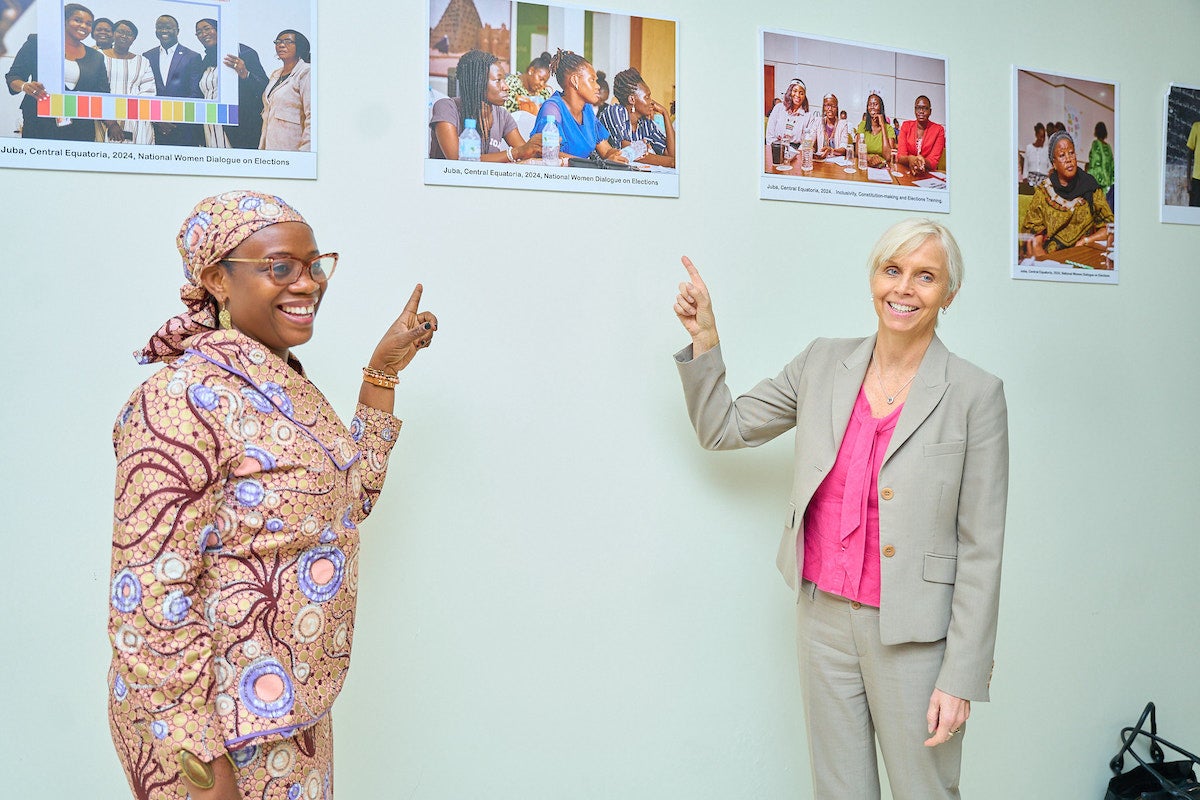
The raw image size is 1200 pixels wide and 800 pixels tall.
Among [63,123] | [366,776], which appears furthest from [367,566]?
[63,123]

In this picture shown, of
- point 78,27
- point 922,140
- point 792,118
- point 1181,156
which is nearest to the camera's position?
point 78,27

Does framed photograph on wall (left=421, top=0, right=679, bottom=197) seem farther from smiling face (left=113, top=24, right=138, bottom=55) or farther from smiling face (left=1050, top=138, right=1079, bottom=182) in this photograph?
smiling face (left=1050, top=138, right=1079, bottom=182)

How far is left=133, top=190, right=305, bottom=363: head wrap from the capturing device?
1349mm

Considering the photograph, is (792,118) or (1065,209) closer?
(792,118)

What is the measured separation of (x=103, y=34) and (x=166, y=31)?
12 cm

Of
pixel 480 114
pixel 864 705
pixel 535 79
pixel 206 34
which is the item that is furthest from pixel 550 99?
pixel 864 705

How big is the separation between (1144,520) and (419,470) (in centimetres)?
227

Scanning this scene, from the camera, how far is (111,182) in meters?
1.92

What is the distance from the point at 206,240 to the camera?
4.42 ft

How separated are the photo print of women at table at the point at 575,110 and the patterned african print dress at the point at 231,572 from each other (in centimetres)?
105

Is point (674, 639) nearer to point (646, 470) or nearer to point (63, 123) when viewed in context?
point (646, 470)

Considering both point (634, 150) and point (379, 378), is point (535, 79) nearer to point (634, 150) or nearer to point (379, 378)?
point (634, 150)

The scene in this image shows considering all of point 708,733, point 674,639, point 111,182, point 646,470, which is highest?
point 111,182

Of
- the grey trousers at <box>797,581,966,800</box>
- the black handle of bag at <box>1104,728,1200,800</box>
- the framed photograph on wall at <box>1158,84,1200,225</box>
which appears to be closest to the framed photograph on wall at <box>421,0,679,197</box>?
the grey trousers at <box>797,581,966,800</box>
